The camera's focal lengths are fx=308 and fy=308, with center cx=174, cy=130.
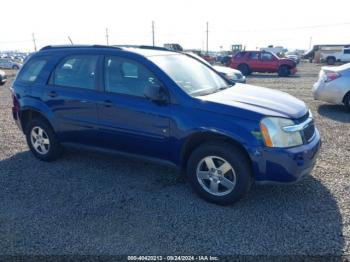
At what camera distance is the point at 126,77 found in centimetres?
398

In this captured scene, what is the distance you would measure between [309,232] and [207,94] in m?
1.90

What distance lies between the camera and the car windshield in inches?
150

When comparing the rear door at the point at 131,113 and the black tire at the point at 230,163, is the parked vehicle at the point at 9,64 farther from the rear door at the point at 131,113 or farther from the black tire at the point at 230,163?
the black tire at the point at 230,163

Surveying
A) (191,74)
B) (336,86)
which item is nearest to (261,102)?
(191,74)

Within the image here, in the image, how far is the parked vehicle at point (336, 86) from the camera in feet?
26.3

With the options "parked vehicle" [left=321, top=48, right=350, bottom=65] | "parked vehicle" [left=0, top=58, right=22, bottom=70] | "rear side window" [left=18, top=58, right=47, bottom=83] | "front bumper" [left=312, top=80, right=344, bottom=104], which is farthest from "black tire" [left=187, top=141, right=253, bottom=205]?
"parked vehicle" [left=321, top=48, right=350, bottom=65]

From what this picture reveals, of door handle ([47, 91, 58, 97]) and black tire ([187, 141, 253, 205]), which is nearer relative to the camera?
black tire ([187, 141, 253, 205])

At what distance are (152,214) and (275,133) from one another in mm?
1590

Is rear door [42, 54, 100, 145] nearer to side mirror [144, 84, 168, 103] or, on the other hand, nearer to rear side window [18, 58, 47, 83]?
rear side window [18, 58, 47, 83]

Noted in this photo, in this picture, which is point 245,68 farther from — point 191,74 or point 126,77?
point 126,77

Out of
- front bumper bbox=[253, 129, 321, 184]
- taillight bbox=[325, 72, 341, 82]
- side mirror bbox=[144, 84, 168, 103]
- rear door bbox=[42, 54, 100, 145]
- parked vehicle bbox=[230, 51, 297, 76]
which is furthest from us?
parked vehicle bbox=[230, 51, 297, 76]

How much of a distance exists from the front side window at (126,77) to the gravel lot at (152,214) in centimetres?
125

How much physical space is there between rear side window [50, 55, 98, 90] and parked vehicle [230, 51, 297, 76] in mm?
18103

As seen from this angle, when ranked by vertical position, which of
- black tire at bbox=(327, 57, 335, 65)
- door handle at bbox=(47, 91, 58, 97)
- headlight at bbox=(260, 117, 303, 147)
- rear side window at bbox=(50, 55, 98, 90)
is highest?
rear side window at bbox=(50, 55, 98, 90)
